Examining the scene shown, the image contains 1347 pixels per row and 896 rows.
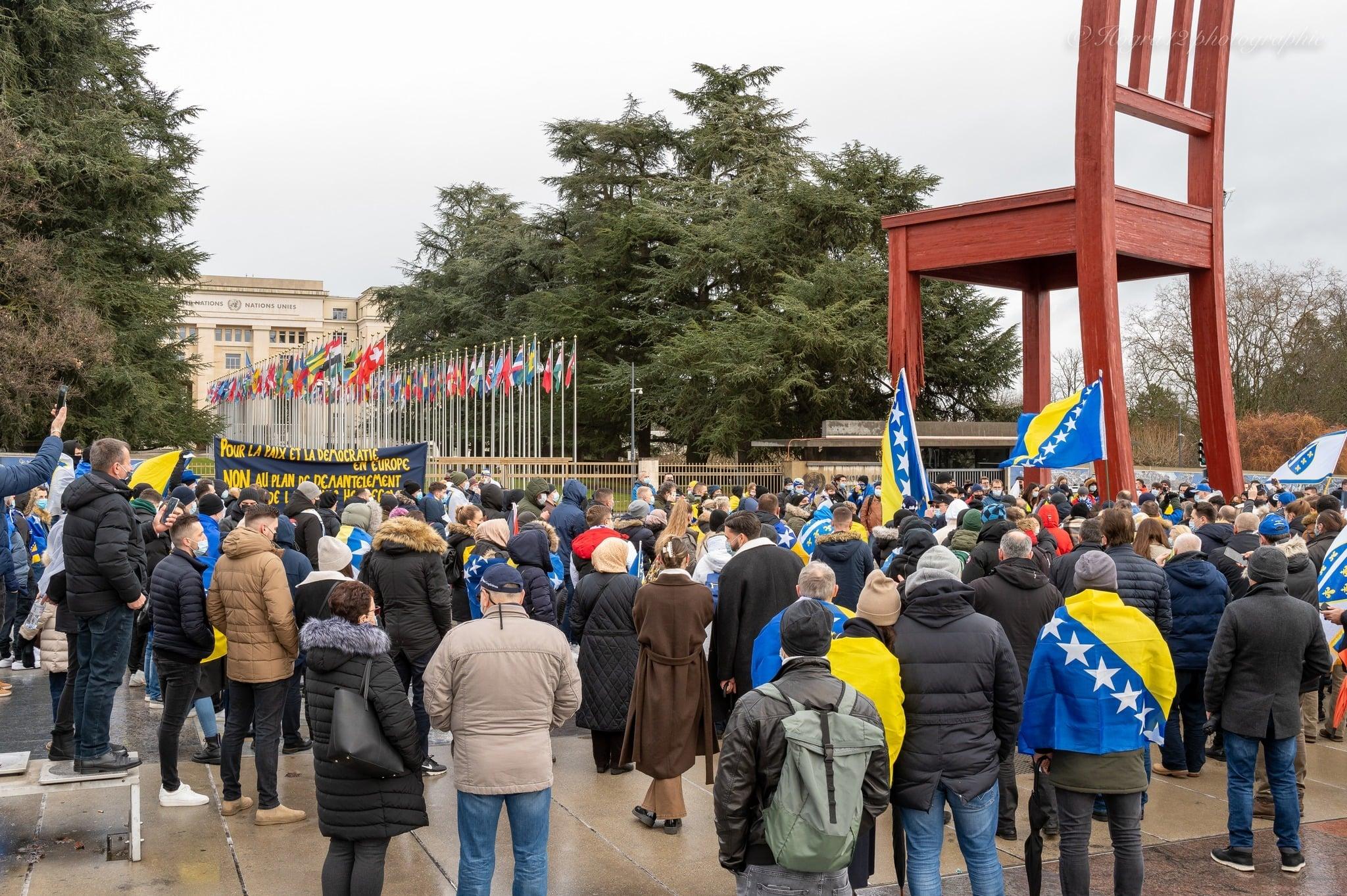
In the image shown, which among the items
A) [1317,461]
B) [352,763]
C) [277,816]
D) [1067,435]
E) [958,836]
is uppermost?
[1067,435]

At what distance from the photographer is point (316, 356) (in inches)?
1257

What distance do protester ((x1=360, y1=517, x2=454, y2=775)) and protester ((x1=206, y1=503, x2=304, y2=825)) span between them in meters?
0.64

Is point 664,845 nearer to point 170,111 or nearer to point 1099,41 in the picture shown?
point 1099,41

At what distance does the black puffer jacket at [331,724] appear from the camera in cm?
454

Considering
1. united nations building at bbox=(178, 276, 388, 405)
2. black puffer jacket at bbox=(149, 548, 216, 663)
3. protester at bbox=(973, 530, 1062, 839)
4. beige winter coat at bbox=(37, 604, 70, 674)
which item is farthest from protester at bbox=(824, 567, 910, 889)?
united nations building at bbox=(178, 276, 388, 405)

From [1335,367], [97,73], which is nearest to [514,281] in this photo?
[97,73]

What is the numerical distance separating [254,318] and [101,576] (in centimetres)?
8738

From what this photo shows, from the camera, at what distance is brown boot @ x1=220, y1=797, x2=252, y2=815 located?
6570mm

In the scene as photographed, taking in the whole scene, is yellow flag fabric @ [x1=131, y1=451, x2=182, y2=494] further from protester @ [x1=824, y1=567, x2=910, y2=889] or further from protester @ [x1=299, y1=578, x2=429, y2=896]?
protester @ [x1=824, y1=567, x2=910, y2=889]

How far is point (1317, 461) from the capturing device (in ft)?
57.5

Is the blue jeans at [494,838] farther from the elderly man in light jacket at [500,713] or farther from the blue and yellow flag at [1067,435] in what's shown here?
the blue and yellow flag at [1067,435]

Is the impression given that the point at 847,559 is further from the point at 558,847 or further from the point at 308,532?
the point at 308,532

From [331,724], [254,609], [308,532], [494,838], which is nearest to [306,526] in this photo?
[308,532]

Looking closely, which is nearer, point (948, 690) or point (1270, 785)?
point (948, 690)
